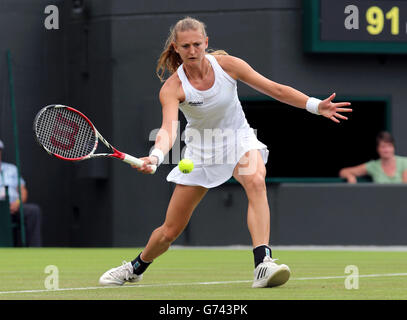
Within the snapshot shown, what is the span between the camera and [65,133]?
6.80 meters

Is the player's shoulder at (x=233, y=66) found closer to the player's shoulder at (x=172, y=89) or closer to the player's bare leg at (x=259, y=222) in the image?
the player's shoulder at (x=172, y=89)

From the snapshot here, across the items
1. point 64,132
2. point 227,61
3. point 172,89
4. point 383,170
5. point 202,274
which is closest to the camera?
point 64,132

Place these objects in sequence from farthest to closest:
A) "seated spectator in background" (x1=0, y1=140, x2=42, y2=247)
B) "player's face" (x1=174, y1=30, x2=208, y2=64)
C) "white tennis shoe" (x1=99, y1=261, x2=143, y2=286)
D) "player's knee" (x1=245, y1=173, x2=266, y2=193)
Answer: "seated spectator in background" (x1=0, y1=140, x2=42, y2=247), "white tennis shoe" (x1=99, y1=261, x2=143, y2=286), "player's knee" (x1=245, y1=173, x2=266, y2=193), "player's face" (x1=174, y1=30, x2=208, y2=64)

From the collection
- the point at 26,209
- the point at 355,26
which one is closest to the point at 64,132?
the point at 355,26

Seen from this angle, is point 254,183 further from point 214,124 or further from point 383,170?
point 383,170

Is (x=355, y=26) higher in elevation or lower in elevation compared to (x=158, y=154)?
higher

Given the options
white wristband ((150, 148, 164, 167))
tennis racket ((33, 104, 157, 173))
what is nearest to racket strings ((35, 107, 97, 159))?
tennis racket ((33, 104, 157, 173))

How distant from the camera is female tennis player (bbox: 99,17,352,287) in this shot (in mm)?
7141

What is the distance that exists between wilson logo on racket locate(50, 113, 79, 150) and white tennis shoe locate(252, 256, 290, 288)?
151 centimetres

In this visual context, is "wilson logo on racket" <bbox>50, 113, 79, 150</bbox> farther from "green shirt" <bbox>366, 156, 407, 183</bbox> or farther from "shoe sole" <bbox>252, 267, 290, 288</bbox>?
"green shirt" <bbox>366, 156, 407, 183</bbox>

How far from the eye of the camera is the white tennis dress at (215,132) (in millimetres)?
7328

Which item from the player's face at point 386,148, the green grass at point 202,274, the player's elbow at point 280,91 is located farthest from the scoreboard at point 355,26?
the player's elbow at point 280,91

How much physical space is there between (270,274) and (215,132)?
1.12 meters

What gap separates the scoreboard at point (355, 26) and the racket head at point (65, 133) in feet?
27.2
